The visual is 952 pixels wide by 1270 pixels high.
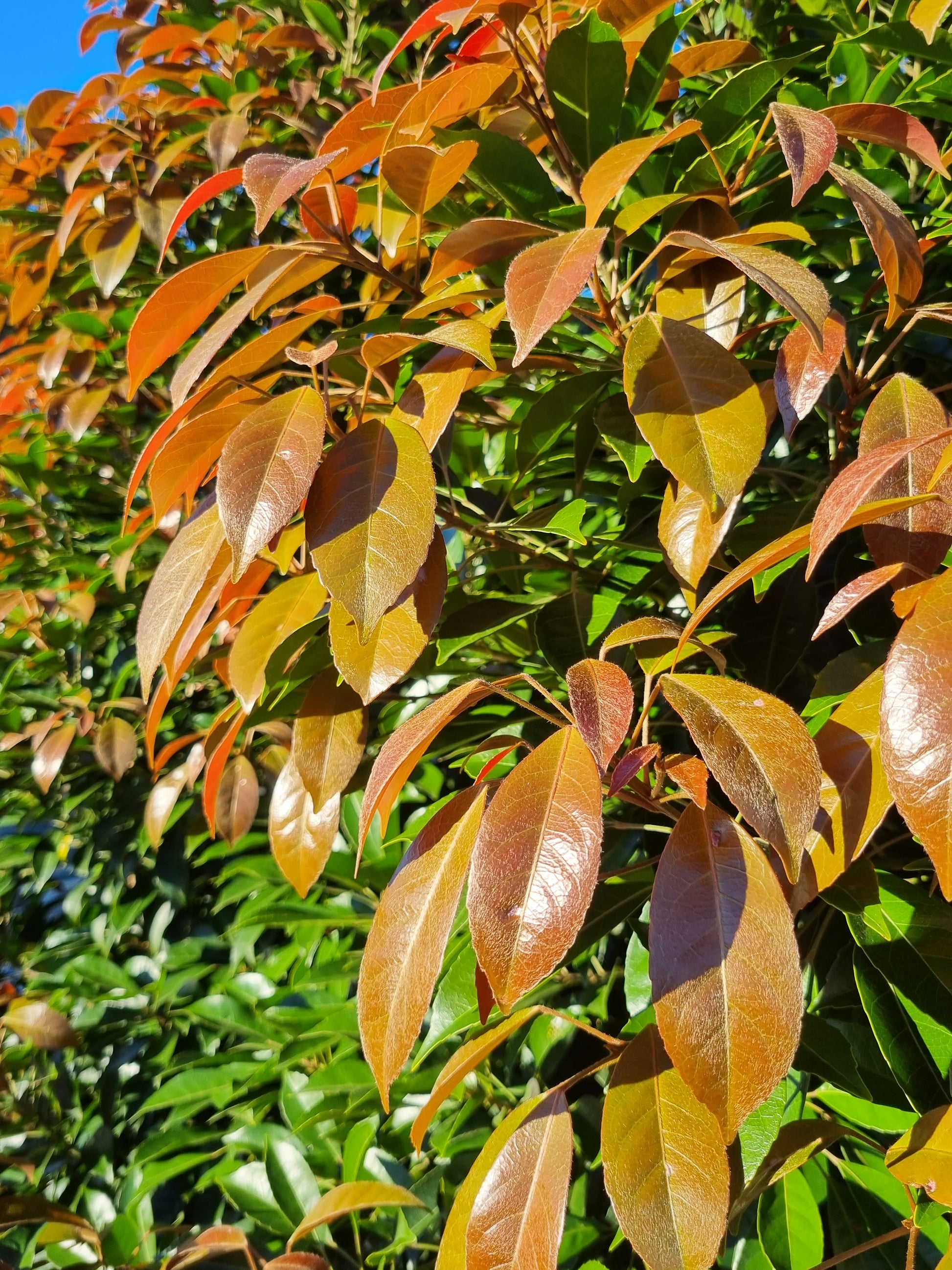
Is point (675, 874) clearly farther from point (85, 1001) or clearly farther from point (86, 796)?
point (85, 1001)

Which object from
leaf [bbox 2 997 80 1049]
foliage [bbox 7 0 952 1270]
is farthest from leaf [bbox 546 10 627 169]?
leaf [bbox 2 997 80 1049]

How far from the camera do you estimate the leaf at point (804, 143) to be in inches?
23.5

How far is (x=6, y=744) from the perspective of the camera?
197cm

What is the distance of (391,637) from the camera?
0.72 metres

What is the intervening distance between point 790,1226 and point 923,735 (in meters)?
0.59

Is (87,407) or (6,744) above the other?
(87,407)

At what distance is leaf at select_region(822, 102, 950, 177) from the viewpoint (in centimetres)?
74

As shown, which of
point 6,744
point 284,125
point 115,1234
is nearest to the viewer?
point 115,1234

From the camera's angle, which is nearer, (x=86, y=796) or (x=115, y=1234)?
(x=115, y=1234)

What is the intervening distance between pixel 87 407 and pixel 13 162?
0.79 metres

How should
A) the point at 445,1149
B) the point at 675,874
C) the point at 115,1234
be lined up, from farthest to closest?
the point at 115,1234 → the point at 445,1149 → the point at 675,874

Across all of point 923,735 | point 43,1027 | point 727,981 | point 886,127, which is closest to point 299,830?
point 727,981

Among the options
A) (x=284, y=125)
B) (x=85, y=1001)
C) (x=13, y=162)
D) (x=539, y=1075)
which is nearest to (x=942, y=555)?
(x=539, y=1075)

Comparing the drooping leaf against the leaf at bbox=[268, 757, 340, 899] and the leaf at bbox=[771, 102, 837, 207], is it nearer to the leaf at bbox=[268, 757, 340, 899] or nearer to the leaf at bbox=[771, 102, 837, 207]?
the leaf at bbox=[268, 757, 340, 899]
